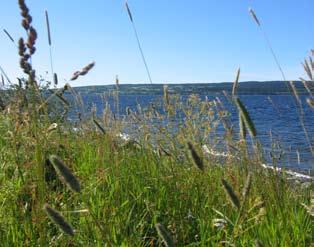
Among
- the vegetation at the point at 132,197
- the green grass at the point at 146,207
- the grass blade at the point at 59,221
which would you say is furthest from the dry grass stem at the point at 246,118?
the grass blade at the point at 59,221

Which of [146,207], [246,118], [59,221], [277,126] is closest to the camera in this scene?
[59,221]

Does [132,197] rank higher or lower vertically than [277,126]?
higher

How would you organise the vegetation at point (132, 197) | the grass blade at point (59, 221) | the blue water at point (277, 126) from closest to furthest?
the grass blade at point (59, 221) → the vegetation at point (132, 197) → the blue water at point (277, 126)

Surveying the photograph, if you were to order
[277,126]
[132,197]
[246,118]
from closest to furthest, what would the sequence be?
1. [246,118]
2. [132,197]
3. [277,126]

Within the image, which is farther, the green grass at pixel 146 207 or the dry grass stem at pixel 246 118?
the green grass at pixel 146 207

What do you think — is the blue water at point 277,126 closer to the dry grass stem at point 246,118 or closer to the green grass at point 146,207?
the green grass at point 146,207

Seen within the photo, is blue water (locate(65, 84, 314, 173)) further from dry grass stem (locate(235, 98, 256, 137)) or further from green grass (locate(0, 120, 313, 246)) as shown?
dry grass stem (locate(235, 98, 256, 137))

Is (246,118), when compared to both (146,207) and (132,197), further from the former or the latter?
(132,197)

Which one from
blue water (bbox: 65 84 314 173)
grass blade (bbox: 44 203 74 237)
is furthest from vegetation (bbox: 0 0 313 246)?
blue water (bbox: 65 84 314 173)

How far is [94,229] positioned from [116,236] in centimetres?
15

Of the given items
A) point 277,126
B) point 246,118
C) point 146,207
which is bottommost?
point 277,126

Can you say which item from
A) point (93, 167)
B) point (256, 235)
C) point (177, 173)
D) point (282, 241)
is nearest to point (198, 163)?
point (282, 241)

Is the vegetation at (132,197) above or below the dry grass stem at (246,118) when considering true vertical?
below

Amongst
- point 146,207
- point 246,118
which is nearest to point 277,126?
point 146,207
